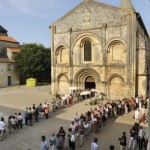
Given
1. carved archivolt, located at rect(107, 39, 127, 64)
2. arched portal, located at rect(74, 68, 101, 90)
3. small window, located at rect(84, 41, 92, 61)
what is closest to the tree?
arched portal, located at rect(74, 68, 101, 90)

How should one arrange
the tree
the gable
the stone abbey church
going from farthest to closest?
the tree, the gable, the stone abbey church

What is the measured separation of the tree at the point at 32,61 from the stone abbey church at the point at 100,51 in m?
13.4

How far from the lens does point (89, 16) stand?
1206 inches

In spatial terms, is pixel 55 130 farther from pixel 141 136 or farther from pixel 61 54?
pixel 61 54

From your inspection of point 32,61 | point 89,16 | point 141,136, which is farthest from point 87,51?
point 141,136

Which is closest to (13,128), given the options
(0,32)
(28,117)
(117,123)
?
(28,117)

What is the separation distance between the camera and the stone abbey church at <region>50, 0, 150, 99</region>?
2762 cm

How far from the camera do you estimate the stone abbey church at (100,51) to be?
27.6m

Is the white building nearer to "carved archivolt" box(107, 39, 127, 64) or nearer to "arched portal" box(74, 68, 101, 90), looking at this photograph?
"arched portal" box(74, 68, 101, 90)

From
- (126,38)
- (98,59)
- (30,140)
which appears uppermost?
(126,38)

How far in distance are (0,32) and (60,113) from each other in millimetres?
39197

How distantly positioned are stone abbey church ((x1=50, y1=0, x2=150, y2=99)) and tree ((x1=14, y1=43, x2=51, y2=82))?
44.0ft

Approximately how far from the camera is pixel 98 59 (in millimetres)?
30062

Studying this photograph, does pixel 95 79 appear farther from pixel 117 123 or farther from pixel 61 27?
pixel 117 123
